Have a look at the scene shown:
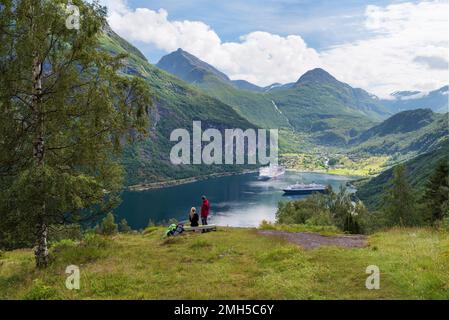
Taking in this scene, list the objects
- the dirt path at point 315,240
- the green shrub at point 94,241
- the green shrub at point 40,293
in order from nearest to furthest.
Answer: the green shrub at point 40,293, the dirt path at point 315,240, the green shrub at point 94,241

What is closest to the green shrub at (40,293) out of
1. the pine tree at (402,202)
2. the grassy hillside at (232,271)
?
the grassy hillside at (232,271)

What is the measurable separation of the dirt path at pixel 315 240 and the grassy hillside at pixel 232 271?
122cm

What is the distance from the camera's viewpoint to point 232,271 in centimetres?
1833

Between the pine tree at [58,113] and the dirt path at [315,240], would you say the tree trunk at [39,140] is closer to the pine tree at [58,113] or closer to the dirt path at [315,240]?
the pine tree at [58,113]

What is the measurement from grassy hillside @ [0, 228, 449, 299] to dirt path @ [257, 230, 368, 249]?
47.9 inches

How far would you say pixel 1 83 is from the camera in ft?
66.5

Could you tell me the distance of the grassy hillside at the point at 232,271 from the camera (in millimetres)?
14617

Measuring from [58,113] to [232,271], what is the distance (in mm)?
13574

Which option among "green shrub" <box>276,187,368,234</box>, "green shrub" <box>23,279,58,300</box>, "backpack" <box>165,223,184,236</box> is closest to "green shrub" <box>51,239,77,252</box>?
"backpack" <box>165,223,184,236</box>

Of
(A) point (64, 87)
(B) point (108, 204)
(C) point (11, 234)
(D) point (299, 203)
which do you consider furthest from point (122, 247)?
(D) point (299, 203)

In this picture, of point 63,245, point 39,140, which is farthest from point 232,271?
point 63,245

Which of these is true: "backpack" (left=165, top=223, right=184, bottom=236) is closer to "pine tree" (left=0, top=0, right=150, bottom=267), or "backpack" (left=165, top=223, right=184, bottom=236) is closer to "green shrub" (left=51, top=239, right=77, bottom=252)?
"green shrub" (left=51, top=239, right=77, bottom=252)

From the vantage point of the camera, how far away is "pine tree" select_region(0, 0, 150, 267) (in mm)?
19594
